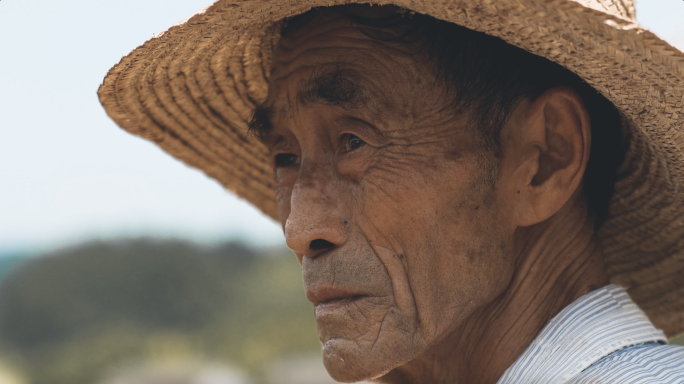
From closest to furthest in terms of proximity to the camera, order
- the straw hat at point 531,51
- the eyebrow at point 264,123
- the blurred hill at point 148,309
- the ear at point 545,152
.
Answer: the straw hat at point 531,51, the ear at point 545,152, the eyebrow at point 264,123, the blurred hill at point 148,309

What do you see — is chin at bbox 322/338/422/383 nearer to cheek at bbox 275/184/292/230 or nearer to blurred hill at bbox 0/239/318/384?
cheek at bbox 275/184/292/230

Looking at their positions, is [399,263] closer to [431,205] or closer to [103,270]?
[431,205]

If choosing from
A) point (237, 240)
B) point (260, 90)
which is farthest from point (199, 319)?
point (260, 90)

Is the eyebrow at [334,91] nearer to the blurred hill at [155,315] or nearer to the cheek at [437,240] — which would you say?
the cheek at [437,240]

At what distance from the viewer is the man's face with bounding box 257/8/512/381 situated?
1655 mm

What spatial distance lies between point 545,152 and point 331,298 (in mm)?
606

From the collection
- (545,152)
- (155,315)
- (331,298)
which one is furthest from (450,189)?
(155,315)

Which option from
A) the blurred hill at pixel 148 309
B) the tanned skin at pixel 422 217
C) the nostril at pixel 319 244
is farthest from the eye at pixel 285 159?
the blurred hill at pixel 148 309

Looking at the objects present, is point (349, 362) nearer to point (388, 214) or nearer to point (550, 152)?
point (388, 214)

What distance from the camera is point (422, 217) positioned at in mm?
1675

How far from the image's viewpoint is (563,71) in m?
1.79

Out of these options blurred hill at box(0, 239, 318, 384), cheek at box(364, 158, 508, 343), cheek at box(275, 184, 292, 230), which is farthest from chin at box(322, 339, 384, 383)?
blurred hill at box(0, 239, 318, 384)

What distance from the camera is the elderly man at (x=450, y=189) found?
1.64m

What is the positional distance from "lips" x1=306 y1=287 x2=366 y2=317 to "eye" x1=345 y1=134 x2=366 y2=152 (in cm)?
34
